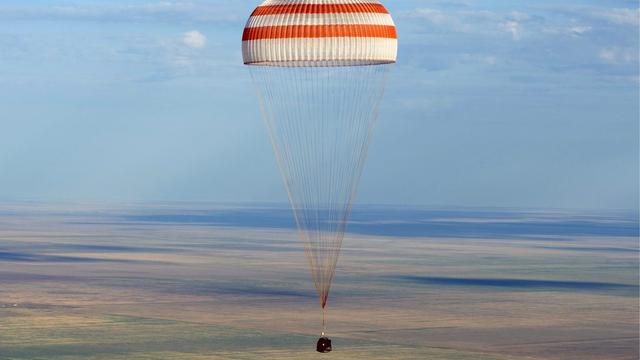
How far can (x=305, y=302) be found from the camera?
266 feet

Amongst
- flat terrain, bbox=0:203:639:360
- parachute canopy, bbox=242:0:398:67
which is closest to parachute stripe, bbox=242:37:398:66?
parachute canopy, bbox=242:0:398:67

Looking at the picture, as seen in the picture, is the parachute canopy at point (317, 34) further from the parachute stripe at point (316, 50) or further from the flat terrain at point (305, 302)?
the flat terrain at point (305, 302)

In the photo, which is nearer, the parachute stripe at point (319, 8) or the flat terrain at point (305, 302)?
the parachute stripe at point (319, 8)

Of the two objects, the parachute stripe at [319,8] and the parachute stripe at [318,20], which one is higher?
the parachute stripe at [319,8]

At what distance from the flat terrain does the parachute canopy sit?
753 inches

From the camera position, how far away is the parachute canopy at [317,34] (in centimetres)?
3697

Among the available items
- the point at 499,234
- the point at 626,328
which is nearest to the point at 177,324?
the point at 626,328

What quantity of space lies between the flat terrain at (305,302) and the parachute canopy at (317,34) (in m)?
19.1

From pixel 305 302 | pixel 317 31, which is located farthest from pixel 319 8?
pixel 305 302

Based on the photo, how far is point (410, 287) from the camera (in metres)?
93.6

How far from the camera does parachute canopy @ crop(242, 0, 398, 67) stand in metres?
37.0

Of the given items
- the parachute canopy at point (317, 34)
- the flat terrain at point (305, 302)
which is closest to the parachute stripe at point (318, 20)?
the parachute canopy at point (317, 34)

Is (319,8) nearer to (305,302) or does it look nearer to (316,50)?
(316,50)

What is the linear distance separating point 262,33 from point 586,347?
28.7 metres
